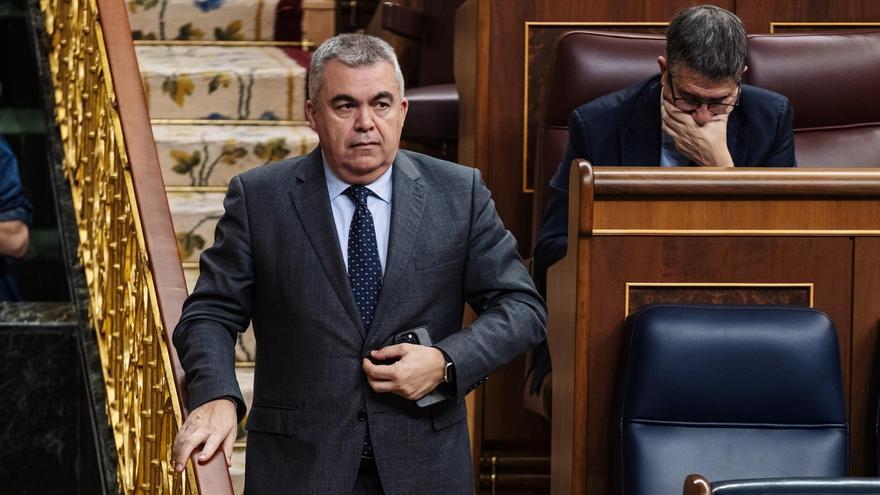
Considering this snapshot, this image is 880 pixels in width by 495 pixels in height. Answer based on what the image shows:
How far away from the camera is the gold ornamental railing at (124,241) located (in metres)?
2.51

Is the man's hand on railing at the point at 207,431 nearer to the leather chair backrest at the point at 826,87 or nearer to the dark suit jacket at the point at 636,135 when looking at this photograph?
the dark suit jacket at the point at 636,135

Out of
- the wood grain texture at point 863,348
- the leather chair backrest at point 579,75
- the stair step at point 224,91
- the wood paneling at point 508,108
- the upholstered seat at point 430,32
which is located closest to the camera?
the wood grain texture at point 863,348

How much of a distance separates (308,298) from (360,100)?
292 mm

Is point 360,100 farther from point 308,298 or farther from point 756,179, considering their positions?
point 756,179

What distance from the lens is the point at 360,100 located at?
202 centimetres

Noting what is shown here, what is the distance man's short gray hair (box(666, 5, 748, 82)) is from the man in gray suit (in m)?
0.76

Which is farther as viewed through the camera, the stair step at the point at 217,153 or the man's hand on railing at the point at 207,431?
the stair step at the point at 217,153

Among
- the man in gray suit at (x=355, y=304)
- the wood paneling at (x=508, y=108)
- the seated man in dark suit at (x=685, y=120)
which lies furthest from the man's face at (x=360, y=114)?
the wood paneling at (x=508, y=108)

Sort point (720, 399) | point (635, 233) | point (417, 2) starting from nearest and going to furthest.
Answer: point (720, 399)
point (635, 233)
point (417, 2)

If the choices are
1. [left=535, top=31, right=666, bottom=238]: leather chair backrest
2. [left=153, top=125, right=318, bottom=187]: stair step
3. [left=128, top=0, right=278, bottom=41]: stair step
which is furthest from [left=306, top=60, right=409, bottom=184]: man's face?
[left=128, top=0, right=278, bottom=41]: stair step

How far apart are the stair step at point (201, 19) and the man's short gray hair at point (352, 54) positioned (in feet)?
7.92

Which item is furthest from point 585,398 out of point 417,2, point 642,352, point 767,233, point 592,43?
point 417,2

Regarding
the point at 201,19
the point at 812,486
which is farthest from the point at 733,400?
the point at 201,19

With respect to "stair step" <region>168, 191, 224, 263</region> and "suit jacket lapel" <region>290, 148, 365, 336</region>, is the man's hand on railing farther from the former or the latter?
"stair step" <region>168, 191, 224, 263</region>
